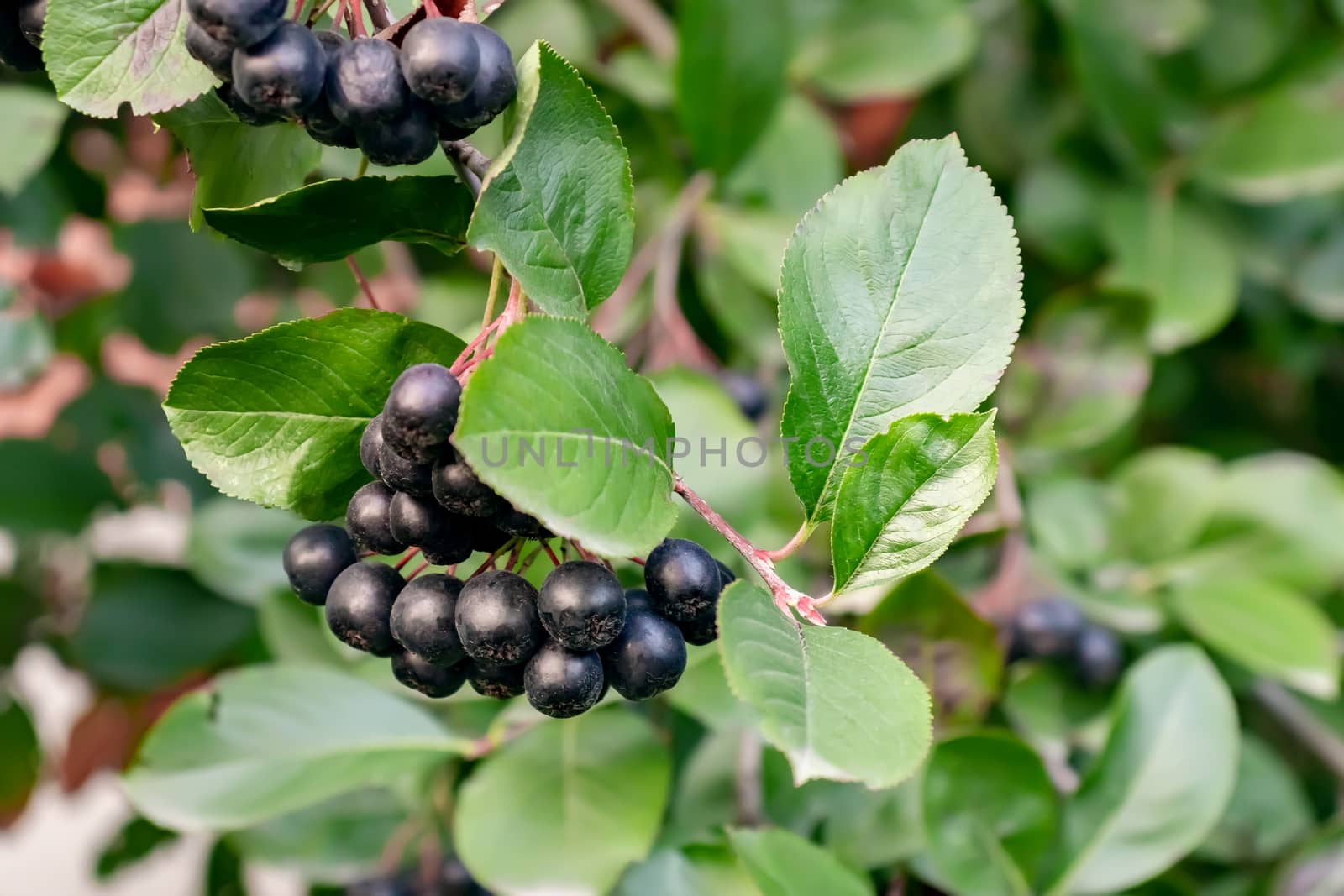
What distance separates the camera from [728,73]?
35.4 inches

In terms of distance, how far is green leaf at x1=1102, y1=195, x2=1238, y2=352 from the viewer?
1059 millimetres

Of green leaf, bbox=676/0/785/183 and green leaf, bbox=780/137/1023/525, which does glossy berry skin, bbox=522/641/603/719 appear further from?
green leaf, bbox=676/0/785/183

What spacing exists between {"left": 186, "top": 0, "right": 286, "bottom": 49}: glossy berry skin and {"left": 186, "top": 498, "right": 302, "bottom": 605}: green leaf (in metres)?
0.59

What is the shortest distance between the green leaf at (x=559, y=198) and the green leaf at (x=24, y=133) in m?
0.52

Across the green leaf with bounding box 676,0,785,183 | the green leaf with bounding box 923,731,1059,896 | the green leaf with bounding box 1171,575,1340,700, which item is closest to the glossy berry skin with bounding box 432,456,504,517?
the green leaf with bounding box 923,731,1059,896

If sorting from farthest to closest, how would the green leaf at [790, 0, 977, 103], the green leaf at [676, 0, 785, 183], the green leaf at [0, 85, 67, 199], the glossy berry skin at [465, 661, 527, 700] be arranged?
the green leaf at [790, 0, 977, 103] < the green leaf at [676, 0, 785, 183] < the green leaf at [0, 85, 67, 199] < the glossy berry skin at [465, 661, 527, 700]

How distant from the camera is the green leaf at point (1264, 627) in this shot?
33.0 inches

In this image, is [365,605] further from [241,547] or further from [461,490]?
[241,547]

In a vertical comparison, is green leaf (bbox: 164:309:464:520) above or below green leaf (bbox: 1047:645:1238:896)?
above

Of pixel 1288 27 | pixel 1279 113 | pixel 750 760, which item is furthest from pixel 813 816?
pixel 1288 27

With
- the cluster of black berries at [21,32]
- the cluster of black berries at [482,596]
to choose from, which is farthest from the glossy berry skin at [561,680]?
the cluster of black berries at [21,32]

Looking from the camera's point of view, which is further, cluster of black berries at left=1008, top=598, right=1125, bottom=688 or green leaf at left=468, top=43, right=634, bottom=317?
cluster of black berries at left=1008, top=598, right=1125, bottom=688

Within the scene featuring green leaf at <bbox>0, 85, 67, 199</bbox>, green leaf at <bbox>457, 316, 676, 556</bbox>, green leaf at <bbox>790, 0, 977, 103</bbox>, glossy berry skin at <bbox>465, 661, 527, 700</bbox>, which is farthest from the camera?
green leaf at <bbox>790, 0, 977, 103</bbox>

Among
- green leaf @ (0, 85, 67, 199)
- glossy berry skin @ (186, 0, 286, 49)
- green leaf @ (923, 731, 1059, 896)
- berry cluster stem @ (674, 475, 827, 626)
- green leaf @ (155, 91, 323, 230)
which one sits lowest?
green leaf @ (923, 731, 1059, 896)
